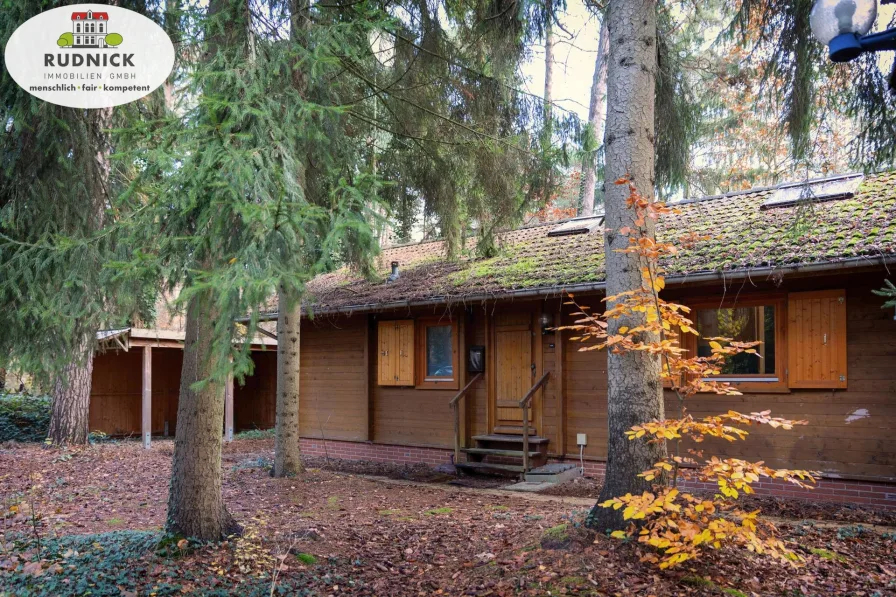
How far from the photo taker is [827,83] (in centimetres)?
770

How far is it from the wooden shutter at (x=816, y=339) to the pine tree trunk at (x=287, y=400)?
20.5 ft

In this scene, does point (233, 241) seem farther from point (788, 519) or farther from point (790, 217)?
point (790, 217)

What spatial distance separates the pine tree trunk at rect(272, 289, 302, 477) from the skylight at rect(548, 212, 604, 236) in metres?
4.81

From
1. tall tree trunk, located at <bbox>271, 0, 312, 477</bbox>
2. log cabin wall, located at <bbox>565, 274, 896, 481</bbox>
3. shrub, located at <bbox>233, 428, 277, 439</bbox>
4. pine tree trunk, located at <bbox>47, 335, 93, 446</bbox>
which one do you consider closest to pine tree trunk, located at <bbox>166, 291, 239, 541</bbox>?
tall tree trunk, located at <bbox>271, 0, 312, 477</bbox>

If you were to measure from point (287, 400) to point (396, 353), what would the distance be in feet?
8.81

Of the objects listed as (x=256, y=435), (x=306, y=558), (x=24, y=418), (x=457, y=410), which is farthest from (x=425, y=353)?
(x=24, y=418)

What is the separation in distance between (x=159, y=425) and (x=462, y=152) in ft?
49.4

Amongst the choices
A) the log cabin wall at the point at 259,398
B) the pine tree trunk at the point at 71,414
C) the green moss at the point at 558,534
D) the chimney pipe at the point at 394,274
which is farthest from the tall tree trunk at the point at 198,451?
the log cabin wall at the point at 259,398

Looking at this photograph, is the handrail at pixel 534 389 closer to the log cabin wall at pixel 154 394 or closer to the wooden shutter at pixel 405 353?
the wooden shutter at pixel 405 353

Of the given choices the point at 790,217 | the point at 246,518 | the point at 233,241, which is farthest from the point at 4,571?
the point at 790,217

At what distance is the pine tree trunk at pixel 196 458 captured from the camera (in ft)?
18.0

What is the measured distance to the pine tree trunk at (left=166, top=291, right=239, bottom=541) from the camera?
5492 millimetres

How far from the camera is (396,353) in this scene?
11938mm

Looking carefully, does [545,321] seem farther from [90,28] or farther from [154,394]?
[154,394]
